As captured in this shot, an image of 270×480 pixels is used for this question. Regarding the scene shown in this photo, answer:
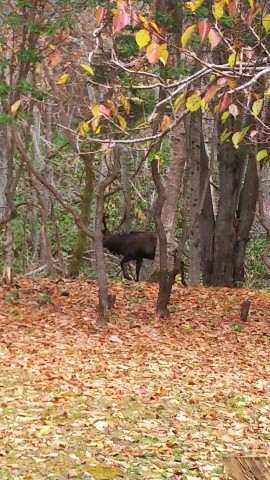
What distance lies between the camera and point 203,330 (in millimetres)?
11273

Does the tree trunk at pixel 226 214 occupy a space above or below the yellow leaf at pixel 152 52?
below

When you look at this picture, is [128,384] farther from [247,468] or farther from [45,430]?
[247,468]

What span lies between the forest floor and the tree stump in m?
2.42

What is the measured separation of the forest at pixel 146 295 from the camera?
5.00 metres

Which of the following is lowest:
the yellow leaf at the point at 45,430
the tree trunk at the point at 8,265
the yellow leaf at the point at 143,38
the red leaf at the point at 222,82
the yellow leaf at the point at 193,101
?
the yellow leaf at the point at 45,430

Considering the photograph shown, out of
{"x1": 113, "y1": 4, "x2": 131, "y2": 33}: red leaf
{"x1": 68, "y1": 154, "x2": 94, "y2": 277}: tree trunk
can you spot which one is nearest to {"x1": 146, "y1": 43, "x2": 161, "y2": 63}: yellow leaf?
{"x1": 113, "y1": 4, "x2": 131, "y2": 33}: red leaf

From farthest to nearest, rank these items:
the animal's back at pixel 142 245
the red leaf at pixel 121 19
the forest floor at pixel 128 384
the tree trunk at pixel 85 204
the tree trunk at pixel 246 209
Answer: the animal's back at pixel 142 245, the tree trunk at pixel 246 209, the tree trunk at pixel 85 204, the forest floor at pixel 128 384, the red leaf at pixel 121 19

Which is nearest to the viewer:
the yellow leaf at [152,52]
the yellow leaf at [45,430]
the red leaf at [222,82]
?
the yellow leaf at [152,52]

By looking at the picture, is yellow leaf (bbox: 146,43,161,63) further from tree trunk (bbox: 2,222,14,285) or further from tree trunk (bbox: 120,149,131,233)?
tree trunk (bbox: 120,149,131,233)

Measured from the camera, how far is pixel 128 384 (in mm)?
8031

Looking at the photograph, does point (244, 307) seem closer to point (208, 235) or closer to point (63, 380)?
point (208, 235)

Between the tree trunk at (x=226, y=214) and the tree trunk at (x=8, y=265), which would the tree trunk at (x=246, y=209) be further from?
the tree trunk at (x=8, y=265)

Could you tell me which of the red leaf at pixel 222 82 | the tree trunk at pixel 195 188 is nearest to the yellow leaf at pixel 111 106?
the red leaf at pixel 222 82

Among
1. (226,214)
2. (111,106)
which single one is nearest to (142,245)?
(226,214)
